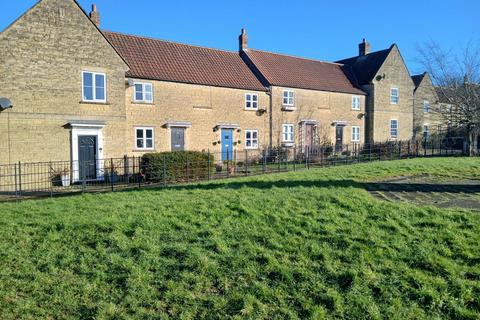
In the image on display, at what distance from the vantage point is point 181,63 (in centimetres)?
2533

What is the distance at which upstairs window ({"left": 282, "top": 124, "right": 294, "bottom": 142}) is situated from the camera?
97.5 feet

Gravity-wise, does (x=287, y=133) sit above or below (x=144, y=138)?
above

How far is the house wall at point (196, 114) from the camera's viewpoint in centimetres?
2228

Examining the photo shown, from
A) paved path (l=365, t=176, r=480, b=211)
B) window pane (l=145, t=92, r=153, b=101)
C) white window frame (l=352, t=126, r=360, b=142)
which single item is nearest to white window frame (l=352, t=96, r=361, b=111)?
white window frame (l=352, t=126, r=360, b=142)

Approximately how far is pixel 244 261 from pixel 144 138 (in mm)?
17061

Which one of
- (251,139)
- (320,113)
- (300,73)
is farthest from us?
(300,73)

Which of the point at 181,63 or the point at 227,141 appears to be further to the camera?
the point at 227,141

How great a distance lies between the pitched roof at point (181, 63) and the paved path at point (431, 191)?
14560 millimetres

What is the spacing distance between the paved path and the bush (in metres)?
7.51

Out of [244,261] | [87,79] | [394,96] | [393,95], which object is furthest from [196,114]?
[394,96]

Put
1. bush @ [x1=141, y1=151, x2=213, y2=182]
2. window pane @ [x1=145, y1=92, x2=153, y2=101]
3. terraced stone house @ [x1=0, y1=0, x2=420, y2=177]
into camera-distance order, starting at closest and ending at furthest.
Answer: bush @ [x1=141, y1=151, x2=213, y2=182], terraced stone house @ [x1=0, y1=0, x2=420, y2=177], window pane @ [x1=145, y1=92, x2=153, y2=101]

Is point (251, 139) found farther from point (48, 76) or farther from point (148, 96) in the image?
point (48, 76)

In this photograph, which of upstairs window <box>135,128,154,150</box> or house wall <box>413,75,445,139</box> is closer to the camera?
upstairs window <box>135,128,154,150</box>

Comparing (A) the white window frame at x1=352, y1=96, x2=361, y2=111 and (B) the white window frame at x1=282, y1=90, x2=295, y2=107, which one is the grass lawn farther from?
(A) the white window frame at x1=352, y1=96, x2=361, y2=111
